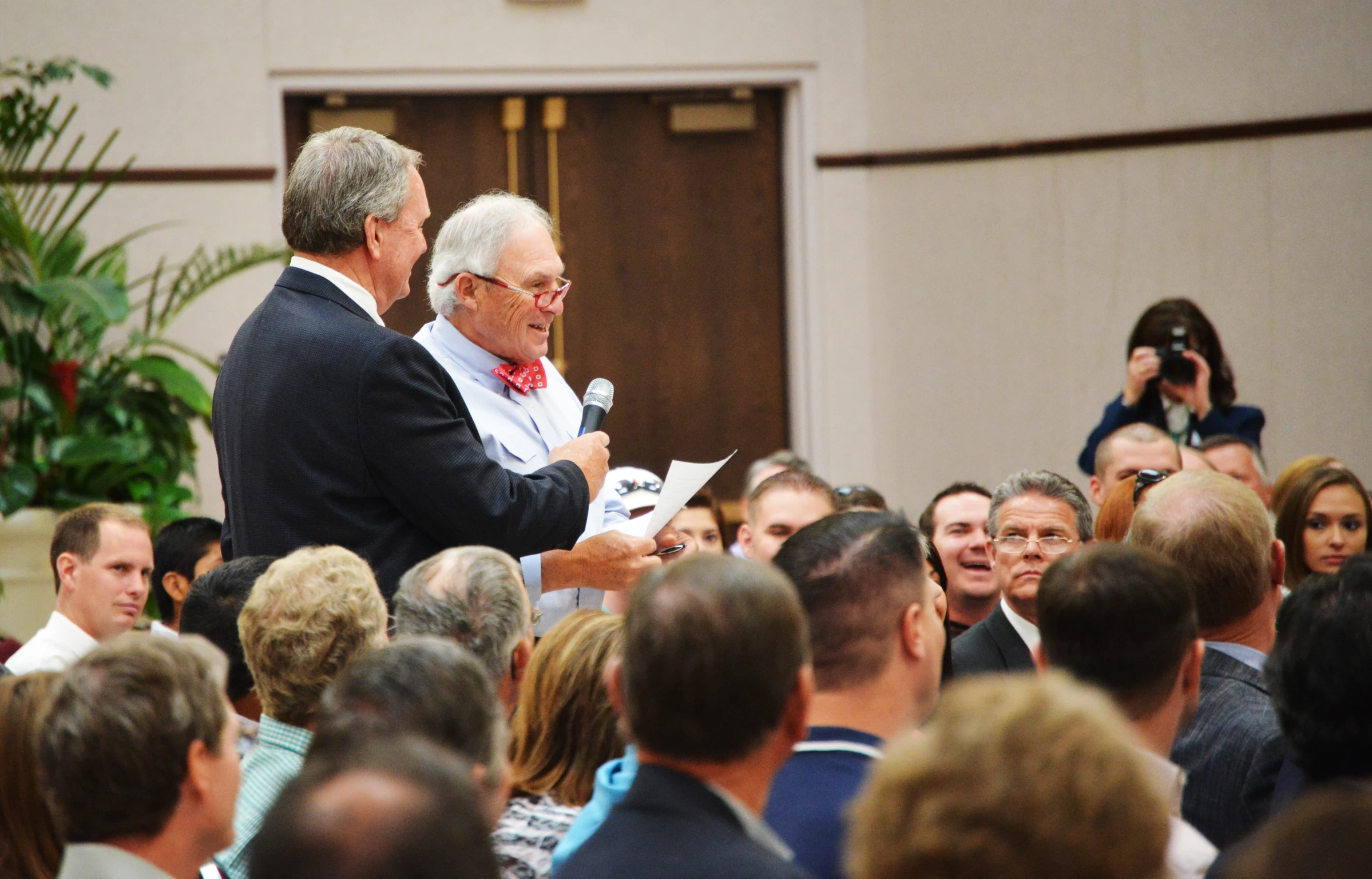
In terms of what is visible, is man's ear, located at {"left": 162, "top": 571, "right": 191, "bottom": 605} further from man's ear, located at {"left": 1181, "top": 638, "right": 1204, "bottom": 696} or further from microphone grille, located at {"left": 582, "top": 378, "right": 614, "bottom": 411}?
man's ear, located at {"left": 1181, "top": 638, "right": 1204, "bottom": 696}

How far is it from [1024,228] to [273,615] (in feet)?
16.0

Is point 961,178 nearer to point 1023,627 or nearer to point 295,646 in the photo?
point 1023,627

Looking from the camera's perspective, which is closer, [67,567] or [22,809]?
[22,809]

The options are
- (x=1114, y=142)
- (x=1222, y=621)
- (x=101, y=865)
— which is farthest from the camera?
(x=1114, y=142)

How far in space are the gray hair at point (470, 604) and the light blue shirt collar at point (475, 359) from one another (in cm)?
73

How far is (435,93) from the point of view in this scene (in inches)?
254

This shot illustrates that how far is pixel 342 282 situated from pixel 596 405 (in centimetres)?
51

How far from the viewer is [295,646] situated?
1.90 m

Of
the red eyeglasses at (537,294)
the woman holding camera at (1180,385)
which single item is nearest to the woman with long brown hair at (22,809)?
the red eyeglasses at (537,294)

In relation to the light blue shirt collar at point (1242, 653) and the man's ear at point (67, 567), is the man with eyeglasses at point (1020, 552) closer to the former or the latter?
the light blue shirt collar at point (1242, 653)

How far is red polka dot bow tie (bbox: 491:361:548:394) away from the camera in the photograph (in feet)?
8.98

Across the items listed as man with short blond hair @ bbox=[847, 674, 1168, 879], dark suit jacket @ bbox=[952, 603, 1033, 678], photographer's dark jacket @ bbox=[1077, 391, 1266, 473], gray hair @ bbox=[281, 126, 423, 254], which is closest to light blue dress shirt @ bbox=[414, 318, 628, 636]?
gray hair @ bbox=[281, 126, 423, 254]

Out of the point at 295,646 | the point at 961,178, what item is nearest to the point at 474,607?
the point at 295,646

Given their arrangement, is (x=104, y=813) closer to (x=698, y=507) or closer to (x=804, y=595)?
(x=804, y=595)
